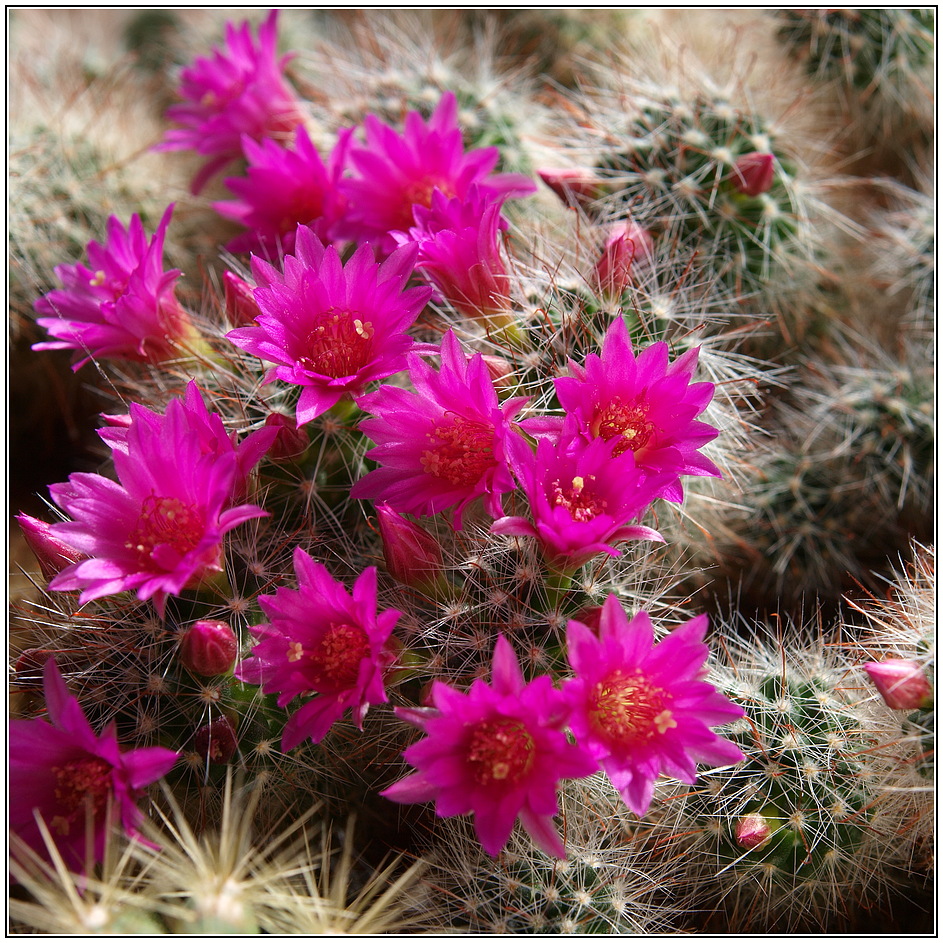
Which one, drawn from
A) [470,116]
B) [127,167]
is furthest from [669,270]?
[127,167]

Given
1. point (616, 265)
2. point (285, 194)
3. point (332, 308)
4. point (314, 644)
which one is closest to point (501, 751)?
point (314, 644)

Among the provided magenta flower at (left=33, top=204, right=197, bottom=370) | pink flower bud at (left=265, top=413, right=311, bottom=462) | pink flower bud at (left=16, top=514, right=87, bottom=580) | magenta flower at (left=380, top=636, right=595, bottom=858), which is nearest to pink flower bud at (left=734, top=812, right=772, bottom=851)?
magenta flower at (left=380, top=636, right=595, bottom=858)

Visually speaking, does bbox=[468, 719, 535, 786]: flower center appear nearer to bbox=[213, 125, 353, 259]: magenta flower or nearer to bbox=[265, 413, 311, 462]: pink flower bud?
bbox=[265, 413, 311, 462]: pink flower bud

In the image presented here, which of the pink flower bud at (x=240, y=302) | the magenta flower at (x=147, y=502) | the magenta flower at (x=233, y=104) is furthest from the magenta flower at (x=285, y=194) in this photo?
the magenta flower at (x=147, y=502)

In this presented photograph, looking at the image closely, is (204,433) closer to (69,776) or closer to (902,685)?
(69,776)

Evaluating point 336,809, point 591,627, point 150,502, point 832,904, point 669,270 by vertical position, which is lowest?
point 832,904

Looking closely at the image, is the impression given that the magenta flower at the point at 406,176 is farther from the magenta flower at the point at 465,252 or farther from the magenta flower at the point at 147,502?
the magenta flower at the point at 147,502

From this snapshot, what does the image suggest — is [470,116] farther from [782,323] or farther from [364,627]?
[364,627]
